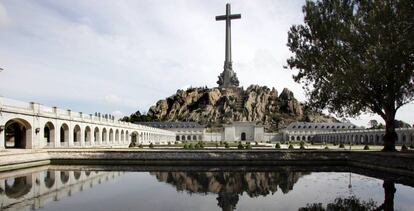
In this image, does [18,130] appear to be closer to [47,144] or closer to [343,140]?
[47,144]

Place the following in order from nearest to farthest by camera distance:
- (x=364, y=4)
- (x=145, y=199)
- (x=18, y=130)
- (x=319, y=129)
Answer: (x=145, y=199), (x=364, y=4), (x=18, y=130), (x=319, y=129)

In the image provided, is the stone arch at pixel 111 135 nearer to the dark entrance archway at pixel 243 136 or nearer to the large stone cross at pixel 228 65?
the dark entrance archway at pixel 243 136

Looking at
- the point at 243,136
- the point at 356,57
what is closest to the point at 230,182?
the point at 356,57

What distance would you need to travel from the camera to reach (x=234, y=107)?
538ft

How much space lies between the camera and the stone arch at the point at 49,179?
22.6m

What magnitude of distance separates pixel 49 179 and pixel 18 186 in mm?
3451

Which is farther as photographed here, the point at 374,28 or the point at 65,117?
the point at 65,117

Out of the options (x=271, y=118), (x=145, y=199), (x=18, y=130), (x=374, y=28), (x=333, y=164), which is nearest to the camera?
(x=145, y=199)

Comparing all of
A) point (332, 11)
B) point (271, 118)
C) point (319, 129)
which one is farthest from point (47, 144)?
point (271, 118)

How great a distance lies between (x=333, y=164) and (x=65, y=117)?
103 feet

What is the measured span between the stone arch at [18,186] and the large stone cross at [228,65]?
106 m

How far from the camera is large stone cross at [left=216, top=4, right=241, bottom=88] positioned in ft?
408

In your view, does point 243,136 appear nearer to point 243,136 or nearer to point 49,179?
point 243,136

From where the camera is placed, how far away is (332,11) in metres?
34.6
